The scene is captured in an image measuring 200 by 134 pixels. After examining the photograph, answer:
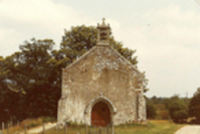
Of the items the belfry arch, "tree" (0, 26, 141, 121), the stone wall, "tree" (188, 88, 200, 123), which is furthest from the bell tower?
"tree" (188, 88, 200, 123)

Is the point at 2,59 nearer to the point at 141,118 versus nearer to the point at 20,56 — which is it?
the point at 20,56

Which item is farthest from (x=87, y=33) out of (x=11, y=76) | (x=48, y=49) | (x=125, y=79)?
(x=125, y=79)

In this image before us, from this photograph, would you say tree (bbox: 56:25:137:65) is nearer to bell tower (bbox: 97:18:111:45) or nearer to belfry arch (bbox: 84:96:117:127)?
bell tower (bbox: 97:18:111:45)

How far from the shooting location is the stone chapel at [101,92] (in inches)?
804

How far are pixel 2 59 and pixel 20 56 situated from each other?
7.65 feet

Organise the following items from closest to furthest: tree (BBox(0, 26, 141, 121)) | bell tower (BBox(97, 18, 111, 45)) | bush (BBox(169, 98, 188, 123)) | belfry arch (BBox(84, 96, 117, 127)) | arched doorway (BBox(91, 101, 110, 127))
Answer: belfry arch (BBox(84, 96, 117, 127)) → arched doorway (BBox(91, 101, 110, 127)) → bell tower (BBox(97, 18, 111, 45)) → tree (BBox(0, 26, 141, 121)) → bush (BBox(169, 98, 188, 123))

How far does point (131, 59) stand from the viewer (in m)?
32.2

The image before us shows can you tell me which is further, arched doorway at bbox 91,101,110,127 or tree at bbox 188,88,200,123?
tree at bbox 188,88,200,123

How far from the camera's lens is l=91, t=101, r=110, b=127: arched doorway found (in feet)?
68.0

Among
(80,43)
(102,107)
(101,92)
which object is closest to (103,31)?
(101,92)

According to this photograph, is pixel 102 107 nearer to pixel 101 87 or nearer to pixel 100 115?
pixel 100 115

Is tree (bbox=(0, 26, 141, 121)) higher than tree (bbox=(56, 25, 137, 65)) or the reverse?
the reverse

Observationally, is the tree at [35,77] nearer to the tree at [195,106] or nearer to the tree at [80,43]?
the tree at [80,43]

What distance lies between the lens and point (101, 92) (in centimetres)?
2075
